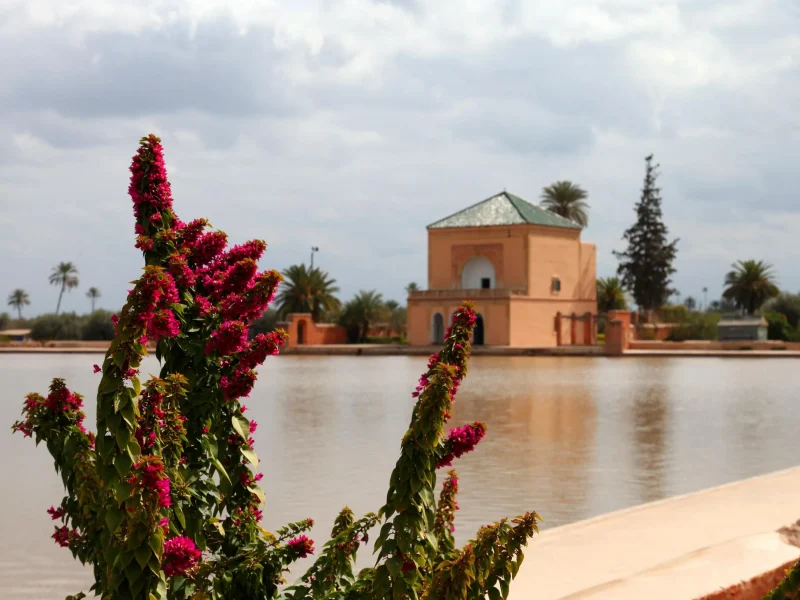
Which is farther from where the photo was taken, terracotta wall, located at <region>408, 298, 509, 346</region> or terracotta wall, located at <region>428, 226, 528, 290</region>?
terracotta wall, located at <region>428, 226, 528, 290</region>

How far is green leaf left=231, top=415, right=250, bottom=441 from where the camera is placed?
11.7 feet

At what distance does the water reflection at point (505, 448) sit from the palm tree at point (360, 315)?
29268 millimetres

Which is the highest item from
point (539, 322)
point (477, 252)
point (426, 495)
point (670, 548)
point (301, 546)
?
point (477, 252)

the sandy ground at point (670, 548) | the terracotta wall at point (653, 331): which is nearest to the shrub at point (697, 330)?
the terracotta wall at point (653, 331)

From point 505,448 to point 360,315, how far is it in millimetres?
43763

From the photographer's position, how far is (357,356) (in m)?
46.2

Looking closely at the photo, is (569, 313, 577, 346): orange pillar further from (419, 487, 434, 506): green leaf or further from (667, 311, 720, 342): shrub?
(419, 487, 434, 506): green leaf

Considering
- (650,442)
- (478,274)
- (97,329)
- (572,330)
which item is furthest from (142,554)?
(97,329)

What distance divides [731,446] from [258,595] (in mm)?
10503

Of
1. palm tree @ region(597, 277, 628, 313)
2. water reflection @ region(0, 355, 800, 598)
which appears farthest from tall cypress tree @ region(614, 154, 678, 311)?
water reflection @ region(0, 355, 800, 598)

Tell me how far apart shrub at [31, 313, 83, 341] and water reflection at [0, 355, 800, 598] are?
136ft

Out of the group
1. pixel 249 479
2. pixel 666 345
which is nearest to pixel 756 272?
pixel 666 345

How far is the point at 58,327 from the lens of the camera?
6850 cm

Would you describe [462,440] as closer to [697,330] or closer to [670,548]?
[670,548]
